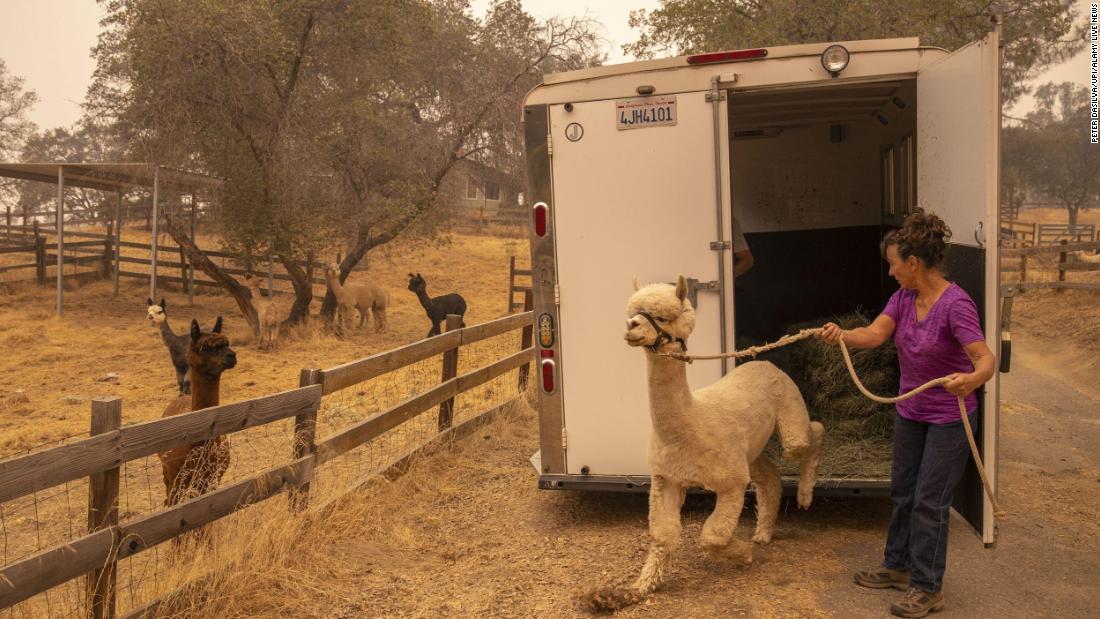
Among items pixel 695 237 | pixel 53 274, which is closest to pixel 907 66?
pixel 695 237

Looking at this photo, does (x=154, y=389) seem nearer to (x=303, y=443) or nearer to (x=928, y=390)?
(x=303, y=443)

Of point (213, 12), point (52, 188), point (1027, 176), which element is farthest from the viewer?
point (1027, 176)

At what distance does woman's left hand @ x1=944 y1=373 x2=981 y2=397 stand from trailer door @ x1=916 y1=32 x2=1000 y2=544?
0.65 metres

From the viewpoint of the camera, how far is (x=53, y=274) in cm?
2281

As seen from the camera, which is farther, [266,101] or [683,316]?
[266,101]

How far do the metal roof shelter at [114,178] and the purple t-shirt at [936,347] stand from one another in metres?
14.0

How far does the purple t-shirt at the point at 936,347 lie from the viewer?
13.4ft

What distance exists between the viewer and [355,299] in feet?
59.8

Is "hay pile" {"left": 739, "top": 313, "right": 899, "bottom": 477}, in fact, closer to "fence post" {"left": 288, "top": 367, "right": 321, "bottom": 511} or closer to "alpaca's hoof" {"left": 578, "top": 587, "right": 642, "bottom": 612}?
"alpaca's hoof" {"left": 578, "top": 587, "right": 642, "bottom": 612}

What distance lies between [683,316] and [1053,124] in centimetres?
5233

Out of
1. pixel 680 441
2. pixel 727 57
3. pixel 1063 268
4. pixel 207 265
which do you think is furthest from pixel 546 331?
pixel 1063 268

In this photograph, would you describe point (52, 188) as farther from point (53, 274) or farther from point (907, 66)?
point (907, 66)

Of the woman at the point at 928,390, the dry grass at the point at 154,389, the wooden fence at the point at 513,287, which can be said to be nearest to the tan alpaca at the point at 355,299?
the dry grass at the point at 154,389

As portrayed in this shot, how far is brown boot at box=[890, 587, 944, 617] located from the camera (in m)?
4.25
